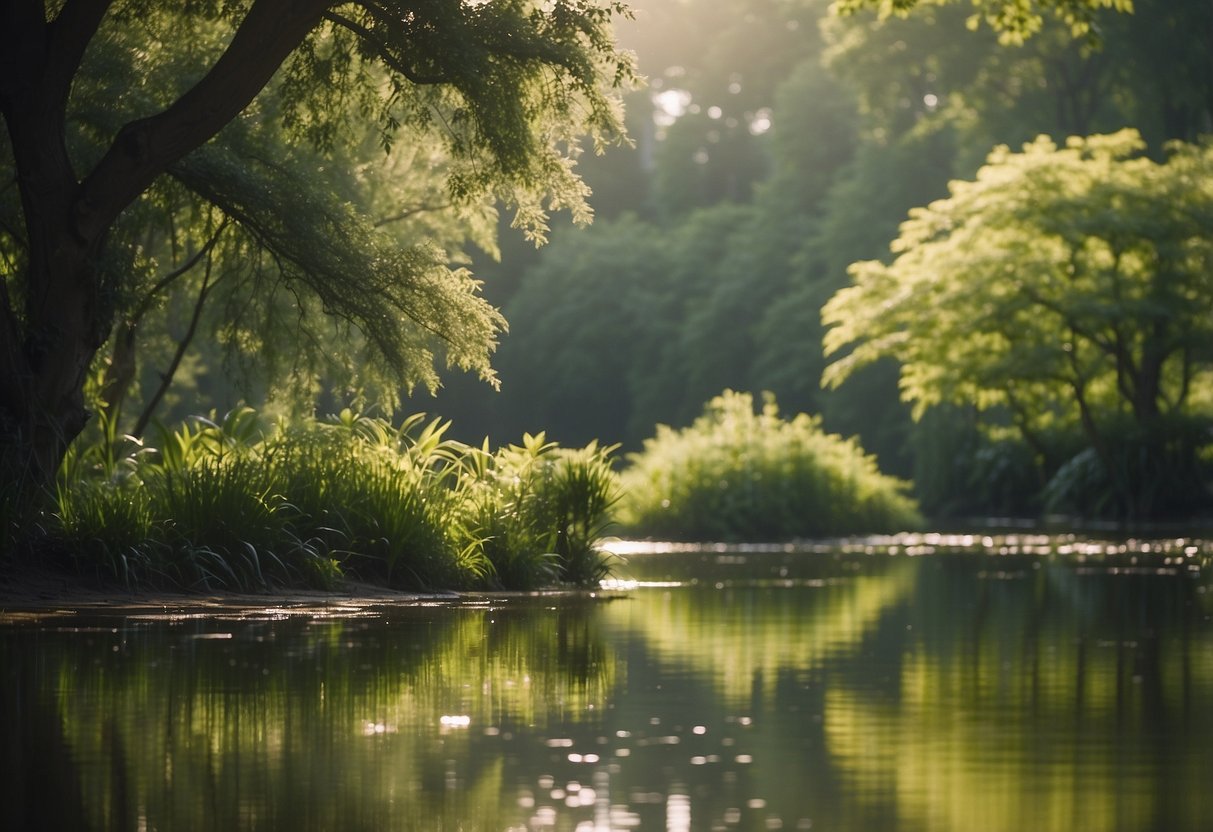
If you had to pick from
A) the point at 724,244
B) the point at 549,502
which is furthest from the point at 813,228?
the point at 549,502

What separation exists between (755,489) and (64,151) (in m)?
19.1

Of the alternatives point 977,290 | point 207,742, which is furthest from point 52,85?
point 977,290

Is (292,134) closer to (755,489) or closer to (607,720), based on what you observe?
(607,720)

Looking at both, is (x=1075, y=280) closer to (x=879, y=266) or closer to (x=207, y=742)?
(x=879, y=266)

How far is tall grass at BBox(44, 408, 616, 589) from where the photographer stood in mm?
14461

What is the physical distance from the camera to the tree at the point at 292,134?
15.1 metres

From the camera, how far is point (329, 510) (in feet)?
52.0

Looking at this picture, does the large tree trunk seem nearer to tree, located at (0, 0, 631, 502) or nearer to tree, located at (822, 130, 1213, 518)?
tree, located at (0, 0, 631, 502)

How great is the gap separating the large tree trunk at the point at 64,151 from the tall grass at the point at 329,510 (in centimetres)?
87

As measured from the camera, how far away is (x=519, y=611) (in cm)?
1402

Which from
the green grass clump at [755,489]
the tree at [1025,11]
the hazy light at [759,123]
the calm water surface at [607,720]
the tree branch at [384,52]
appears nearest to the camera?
the calm water surface at [607,720]

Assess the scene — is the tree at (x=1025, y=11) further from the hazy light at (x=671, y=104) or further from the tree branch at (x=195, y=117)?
the hazy light at (x=671, y=104)

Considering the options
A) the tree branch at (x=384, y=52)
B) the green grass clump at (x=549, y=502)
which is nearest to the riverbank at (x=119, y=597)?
the green grass clump at (x=549, y=502)

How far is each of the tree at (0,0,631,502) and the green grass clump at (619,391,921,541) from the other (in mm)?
14521
